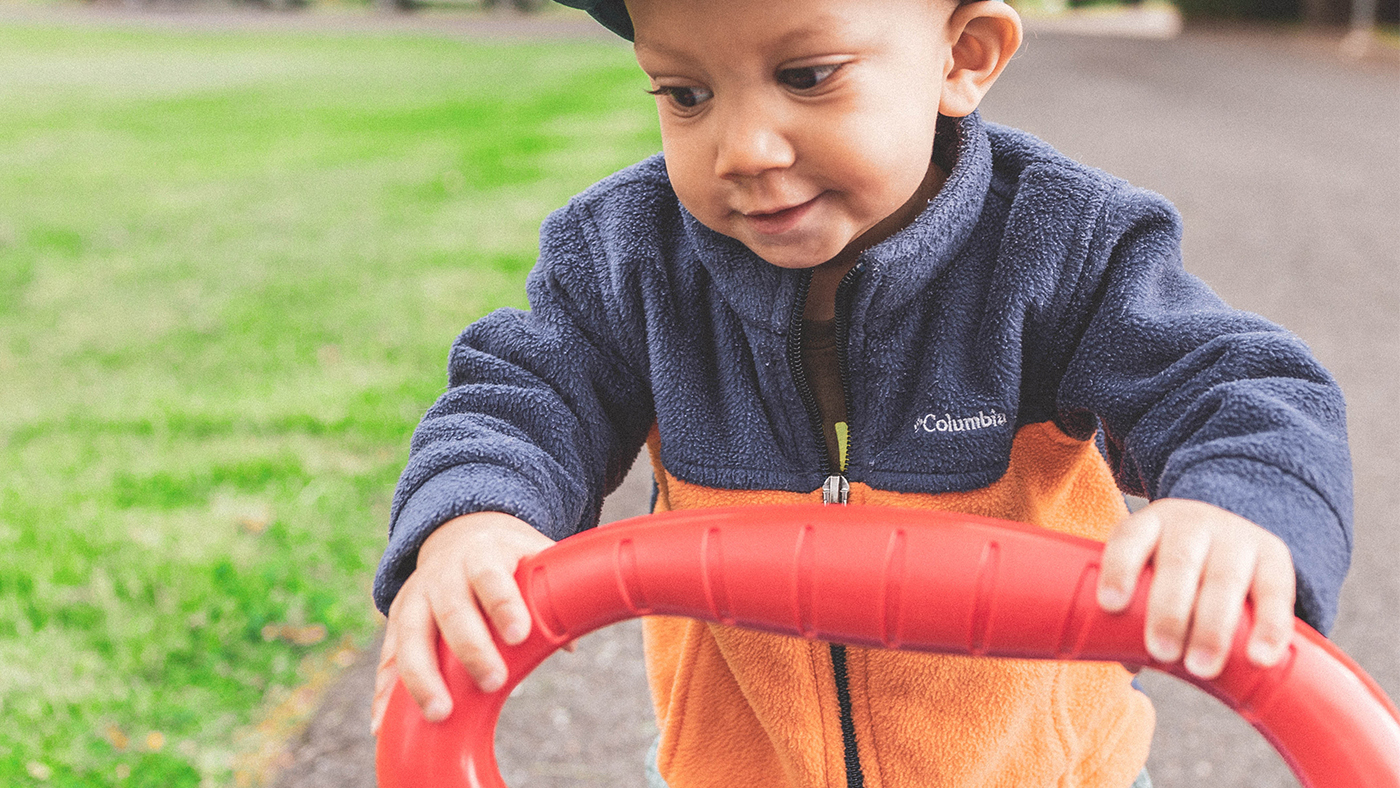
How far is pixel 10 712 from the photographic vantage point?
2277 mm

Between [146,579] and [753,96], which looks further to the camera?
[146,579]

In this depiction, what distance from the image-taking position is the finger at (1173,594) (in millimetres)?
817

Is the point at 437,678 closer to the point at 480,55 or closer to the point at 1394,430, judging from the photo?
the point at 1394,430

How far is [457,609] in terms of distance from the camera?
95 cm

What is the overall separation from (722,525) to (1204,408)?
0.46 meters

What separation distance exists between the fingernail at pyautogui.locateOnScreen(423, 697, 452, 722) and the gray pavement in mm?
1347

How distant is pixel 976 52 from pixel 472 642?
0.86 meters

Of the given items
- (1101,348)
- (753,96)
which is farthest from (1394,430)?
(753,96)

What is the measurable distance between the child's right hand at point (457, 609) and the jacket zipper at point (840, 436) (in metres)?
0.41

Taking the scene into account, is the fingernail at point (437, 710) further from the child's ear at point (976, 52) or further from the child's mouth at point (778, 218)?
the child's ear at point (976, 52)

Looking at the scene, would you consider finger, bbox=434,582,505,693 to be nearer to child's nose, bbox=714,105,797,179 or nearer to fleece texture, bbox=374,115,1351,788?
fleece texture, bbox=374,115,1351,788

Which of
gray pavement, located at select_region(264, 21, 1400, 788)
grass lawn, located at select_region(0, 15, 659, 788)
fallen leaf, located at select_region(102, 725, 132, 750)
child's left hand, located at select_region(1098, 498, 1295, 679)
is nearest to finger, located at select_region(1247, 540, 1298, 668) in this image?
child's left hand, located at select_region(1098, 498, 1295, 679)

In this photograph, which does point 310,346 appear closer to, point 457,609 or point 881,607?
point 457,609

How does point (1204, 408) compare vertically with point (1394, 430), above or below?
above
